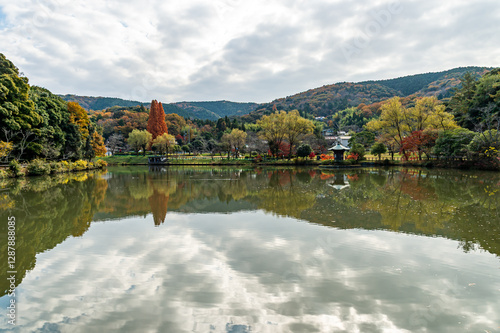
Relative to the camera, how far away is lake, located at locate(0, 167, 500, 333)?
11.8 ft

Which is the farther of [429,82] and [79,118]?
[429,82]

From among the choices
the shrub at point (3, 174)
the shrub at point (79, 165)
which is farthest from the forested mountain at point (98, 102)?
the shrub at point (3, 174)

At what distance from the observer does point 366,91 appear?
527 feet

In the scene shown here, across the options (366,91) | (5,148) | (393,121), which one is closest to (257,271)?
(5,148)

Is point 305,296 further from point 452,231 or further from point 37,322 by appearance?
point 452,231

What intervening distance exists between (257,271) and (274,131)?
38.4m

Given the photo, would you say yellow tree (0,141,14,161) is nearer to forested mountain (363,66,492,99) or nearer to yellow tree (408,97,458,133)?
yellow tree (408,97,458,133)

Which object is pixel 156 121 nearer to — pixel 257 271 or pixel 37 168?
pixel 37 168

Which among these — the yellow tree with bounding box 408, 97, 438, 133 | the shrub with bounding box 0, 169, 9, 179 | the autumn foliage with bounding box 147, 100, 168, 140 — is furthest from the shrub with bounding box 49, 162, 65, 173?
the yellow tree with bounding box 408, 97, 438, 133

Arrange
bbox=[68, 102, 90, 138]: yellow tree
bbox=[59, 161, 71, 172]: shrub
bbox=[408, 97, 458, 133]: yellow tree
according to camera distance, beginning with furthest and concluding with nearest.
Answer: bbox=[408, 97, 458, 133]: yellow tree, bbox=[68, 102, 90, 138]: yellow tree, bbox=[59, 161, 71, 172]: shrub

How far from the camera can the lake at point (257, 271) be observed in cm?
360

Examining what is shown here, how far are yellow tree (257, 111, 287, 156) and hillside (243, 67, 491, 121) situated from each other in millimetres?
88058

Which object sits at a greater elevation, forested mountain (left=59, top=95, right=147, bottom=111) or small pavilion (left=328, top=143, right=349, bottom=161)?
forested mountain (left=59, top=95, right=147, bottom=111)

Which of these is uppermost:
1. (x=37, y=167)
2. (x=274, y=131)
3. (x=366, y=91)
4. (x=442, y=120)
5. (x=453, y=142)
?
(x=366, y=91)
